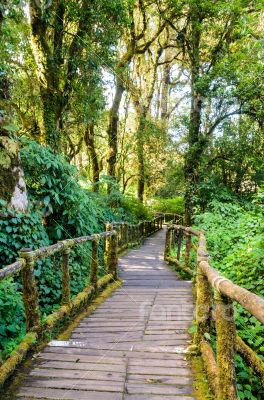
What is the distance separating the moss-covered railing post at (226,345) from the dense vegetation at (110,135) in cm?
136

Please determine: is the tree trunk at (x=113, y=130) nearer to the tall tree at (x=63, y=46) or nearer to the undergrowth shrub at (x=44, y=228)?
the tall tree at (x=63, y=46)

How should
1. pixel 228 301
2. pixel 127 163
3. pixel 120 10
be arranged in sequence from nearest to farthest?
pixel 228 301
pixel 120 10
pixel 127 163

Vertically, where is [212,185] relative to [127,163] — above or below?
below

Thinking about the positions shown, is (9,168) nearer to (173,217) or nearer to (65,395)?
(65,395)

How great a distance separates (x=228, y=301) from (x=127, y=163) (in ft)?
72.8

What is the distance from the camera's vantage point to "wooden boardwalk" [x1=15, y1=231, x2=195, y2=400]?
2.75m

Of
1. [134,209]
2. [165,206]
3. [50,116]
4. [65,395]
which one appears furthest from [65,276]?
[165,206]

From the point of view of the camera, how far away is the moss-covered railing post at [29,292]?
144 inches

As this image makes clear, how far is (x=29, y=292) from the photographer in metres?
3.72

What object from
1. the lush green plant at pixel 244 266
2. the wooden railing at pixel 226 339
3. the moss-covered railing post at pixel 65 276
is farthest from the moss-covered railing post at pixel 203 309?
the moss-covered railing post at pixel 65 276

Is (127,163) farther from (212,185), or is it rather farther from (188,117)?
(212,185)

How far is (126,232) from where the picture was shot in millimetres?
13570

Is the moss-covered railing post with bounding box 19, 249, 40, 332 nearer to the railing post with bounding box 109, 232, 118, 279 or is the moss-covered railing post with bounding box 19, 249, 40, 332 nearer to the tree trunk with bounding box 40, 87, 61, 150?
the railing post with bounding box 109, 232, 118, 279

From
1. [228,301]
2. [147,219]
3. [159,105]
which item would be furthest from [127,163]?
[228,301]
